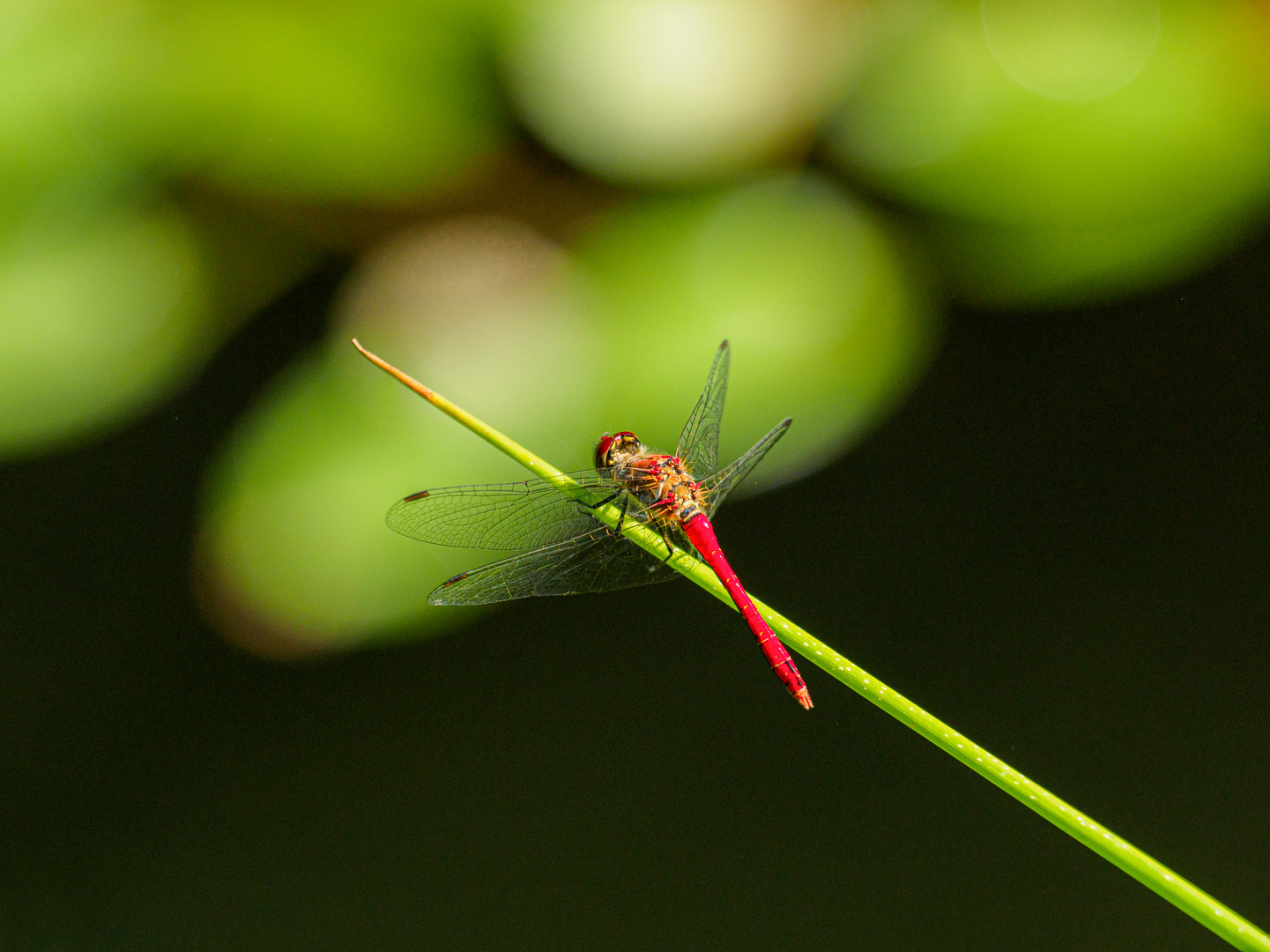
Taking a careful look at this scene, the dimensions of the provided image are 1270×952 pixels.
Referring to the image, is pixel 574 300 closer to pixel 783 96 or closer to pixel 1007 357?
pixel 783 96

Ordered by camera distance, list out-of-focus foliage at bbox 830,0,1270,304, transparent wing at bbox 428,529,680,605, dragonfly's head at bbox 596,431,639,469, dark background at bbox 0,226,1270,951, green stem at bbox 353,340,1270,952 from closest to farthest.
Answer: green stem at bbox 353,340,1270,952, transparent wing at bbox 428,529,680,605, dragonfly's head at bbox 596,431,639,469, out-of-focus foliage at bbox 830,0,1270,304, dark background at bbox 0,226,1270,951

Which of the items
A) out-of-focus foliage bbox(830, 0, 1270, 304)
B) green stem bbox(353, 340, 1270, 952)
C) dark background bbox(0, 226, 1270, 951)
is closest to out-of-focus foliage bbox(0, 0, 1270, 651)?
out-of-focus foliage bbox(830, 0, 1270, 304)

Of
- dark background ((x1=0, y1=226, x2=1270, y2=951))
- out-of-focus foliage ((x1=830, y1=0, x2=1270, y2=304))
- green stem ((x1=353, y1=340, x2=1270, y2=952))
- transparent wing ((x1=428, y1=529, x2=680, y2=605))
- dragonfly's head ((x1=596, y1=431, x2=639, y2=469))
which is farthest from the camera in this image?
dark background ((x1=0, y1=226, x2=1270, y2=951))

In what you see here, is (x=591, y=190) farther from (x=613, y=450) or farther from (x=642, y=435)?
(x=613, y=450)

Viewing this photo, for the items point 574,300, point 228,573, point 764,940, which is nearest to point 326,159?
point 574,300

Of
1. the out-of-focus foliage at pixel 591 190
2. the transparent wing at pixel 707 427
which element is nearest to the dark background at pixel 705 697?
the out-of-focus foliage at pixel 591 190

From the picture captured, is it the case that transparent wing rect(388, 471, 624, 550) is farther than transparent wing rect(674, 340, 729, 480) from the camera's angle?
No

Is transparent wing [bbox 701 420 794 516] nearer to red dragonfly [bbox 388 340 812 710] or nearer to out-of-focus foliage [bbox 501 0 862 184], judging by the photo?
red dragonfly [bbox 388 340 812 710]
